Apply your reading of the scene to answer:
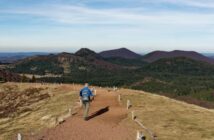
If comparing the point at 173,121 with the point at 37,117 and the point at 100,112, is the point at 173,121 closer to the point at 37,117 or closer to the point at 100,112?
Result: the point at 100,112

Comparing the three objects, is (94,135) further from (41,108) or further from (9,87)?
(9,87)

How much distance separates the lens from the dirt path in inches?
1078

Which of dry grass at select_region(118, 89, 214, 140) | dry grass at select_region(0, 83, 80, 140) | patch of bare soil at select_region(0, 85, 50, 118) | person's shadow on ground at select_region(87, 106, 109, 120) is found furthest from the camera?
patch of bare soil at select_region(0, 85, 50, 118)

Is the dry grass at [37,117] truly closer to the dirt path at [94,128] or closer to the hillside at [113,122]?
the hillside at [113,122]

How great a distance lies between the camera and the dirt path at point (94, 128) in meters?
27.4

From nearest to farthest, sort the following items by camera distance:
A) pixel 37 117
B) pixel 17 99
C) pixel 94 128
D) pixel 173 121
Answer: pixel 94 128 < pixel 173 121 < pixel 37 117 < pixel 17 99

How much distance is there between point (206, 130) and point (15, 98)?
5066 cm

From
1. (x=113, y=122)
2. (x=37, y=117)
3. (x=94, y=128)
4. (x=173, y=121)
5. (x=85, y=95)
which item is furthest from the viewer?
(x=37, y=117)

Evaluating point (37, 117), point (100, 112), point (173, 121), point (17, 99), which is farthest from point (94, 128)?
point (17, 99)

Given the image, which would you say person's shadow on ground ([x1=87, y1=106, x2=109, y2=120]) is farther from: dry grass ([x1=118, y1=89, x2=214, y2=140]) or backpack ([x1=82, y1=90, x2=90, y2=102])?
dry grass ([x1=118, y1=89, x2=214, y2=140])

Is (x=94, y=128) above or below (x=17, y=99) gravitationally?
above

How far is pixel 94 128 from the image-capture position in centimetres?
2977

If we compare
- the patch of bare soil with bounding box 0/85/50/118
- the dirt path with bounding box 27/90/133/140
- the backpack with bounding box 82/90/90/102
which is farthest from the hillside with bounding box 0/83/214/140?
the backpack with bounding box 82/90/90/102

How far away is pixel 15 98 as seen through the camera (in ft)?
242
